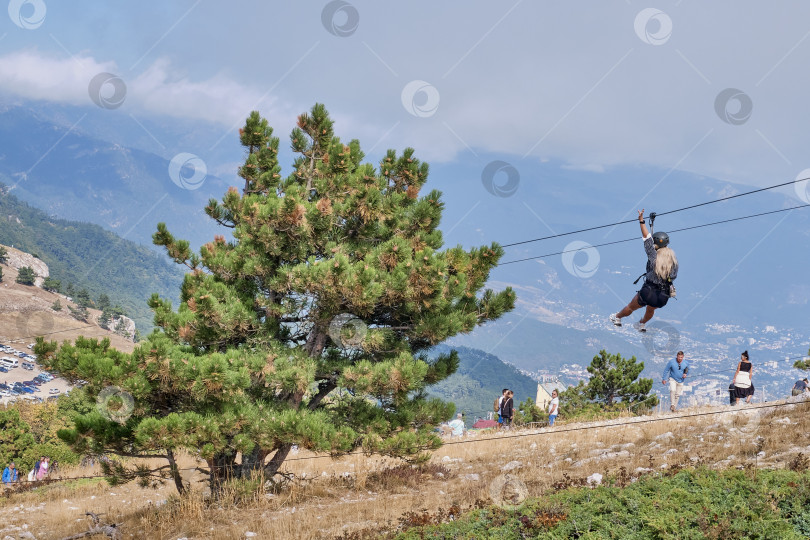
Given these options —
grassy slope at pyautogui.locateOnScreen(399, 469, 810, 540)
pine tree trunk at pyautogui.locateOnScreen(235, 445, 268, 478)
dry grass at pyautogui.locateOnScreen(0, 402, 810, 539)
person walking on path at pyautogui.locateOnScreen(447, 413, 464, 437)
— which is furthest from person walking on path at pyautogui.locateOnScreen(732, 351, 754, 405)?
pine tree trunk at pyautogui.locateOnScreen(235, 445, 268, 478)

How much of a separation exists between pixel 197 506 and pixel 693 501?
9.45m

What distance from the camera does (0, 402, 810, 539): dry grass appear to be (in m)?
12.0

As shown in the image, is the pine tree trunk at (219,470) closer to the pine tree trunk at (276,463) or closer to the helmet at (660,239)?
the pine tree trunk at (276,463)

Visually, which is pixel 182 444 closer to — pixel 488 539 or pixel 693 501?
pixel 488 539

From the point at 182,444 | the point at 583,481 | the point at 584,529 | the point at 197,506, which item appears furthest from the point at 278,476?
the point at 584,529

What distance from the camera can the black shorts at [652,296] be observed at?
Answer: 10273 millimetres

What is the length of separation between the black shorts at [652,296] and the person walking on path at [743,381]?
10.8 meters

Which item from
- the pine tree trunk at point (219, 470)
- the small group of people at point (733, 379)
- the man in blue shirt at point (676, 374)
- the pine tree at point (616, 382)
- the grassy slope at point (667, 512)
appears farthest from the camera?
the pine tree at point (616, 382)

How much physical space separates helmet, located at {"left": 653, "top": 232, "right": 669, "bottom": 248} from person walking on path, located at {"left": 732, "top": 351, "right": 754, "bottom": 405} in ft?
35.6

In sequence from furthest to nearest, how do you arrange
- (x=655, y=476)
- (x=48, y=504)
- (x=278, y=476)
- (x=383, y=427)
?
(x=48, y=504) → (x=278, y=476) → (x=383, y=427) → (x=655, y=476)

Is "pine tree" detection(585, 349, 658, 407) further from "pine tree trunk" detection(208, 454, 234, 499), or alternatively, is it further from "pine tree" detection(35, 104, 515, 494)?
"pine tree trunk" detection(208, 454, 234, 499)

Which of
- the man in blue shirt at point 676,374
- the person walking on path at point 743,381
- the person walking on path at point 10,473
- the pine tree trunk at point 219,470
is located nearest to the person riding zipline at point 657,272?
the pine tree trunk at point 219,470

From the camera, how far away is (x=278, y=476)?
16781 mm

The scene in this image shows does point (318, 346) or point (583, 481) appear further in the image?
point (318, 346)
